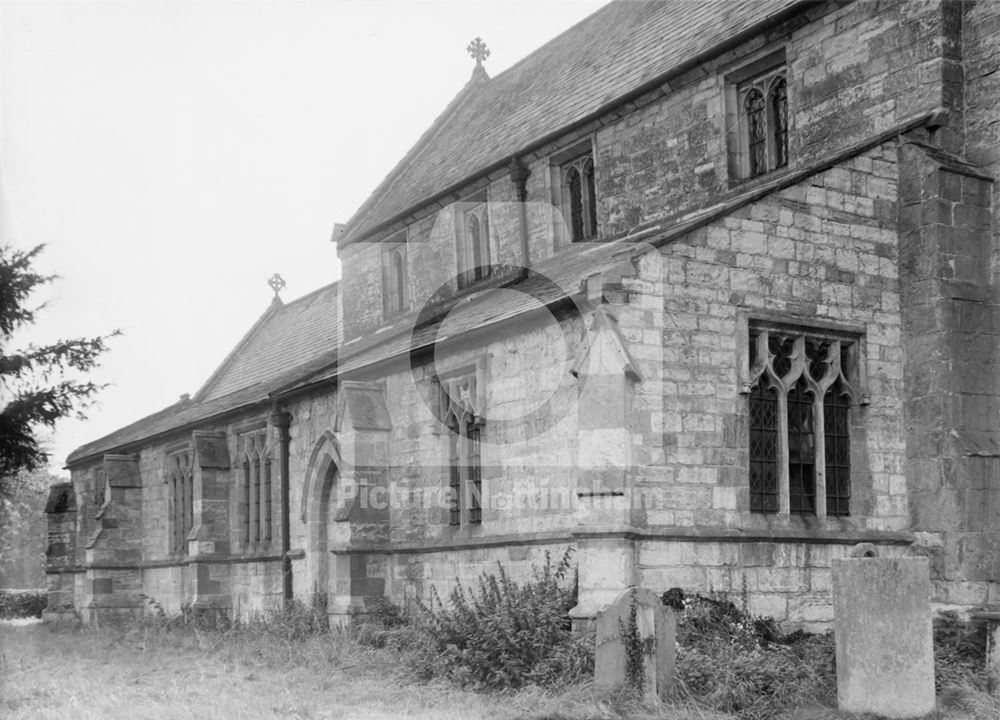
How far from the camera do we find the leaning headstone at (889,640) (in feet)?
32.5

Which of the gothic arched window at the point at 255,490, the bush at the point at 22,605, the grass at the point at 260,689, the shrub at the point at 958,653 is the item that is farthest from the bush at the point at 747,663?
the bush at the point at 22,605

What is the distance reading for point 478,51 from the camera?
2764cm

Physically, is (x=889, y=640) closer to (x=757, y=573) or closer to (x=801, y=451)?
(x=757, y=573)

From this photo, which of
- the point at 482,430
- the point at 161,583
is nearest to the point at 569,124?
the point at 482,430

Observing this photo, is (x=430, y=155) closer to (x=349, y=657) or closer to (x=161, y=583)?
(x=161, y=583)

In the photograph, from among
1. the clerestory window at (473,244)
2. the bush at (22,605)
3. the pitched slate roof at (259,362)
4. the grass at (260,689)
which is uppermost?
the clerestory window at (473,244)

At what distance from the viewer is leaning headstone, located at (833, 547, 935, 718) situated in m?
9.91

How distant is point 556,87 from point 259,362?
11678 millimetres

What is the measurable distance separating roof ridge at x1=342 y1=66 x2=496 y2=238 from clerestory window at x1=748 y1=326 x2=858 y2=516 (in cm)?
1333

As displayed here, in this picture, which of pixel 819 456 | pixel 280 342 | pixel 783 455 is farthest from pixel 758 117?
pixel 280 342

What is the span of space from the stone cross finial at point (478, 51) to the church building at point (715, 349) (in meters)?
6.89

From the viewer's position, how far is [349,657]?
1453cm

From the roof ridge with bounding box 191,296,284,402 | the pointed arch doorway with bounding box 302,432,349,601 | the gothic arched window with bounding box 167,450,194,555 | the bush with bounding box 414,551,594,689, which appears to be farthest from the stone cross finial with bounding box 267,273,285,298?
the bush with bounding box 414,551,594,689

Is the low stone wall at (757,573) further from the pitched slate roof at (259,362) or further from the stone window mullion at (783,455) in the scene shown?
the pitched slate roof at (259,362)
